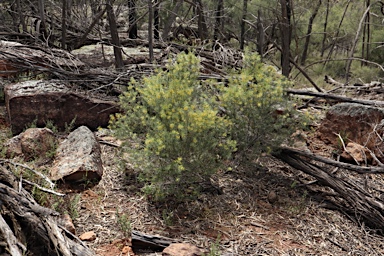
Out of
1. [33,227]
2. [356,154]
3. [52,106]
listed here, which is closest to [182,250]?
[33,227]

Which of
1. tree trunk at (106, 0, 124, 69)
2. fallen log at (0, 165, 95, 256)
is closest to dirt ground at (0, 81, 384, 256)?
fallen log at (0, 165, 95, 256)

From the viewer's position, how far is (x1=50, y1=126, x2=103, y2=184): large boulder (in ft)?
12.2

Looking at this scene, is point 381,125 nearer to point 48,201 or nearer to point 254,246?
point 254,246

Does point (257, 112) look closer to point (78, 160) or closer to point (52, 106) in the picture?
point (78, 160)

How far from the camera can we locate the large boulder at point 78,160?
371 cm

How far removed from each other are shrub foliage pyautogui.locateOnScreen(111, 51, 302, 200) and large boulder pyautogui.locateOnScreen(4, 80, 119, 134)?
93cm

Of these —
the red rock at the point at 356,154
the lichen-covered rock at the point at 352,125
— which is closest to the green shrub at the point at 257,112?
the red rock at the point at 356,154

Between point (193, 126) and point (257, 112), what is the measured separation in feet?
2.72

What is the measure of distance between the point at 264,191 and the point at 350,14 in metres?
12.0

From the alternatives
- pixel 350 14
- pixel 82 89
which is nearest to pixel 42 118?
pixel 82 89

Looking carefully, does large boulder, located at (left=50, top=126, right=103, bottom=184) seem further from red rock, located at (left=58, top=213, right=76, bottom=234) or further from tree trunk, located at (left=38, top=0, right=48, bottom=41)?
tree trunk, located at (left=38, top=0, right=48, bottom=41)

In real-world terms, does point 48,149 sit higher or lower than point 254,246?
higher

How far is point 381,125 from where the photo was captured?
4.29 meters

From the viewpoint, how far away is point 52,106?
480 centimetres
